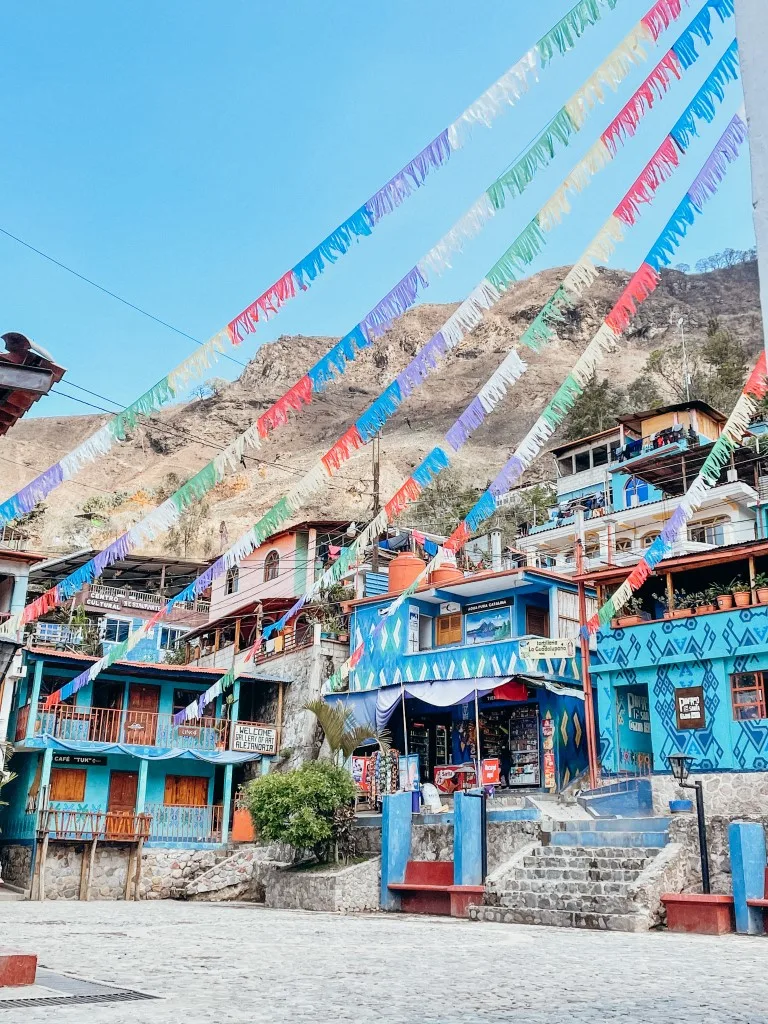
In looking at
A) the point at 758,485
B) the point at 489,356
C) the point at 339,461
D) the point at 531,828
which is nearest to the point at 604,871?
the point at 531,828

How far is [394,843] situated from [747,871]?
6971mm

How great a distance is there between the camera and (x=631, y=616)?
78.3 feet

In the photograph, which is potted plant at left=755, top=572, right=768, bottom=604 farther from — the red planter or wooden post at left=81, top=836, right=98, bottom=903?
wooden post at left=81, top=836, right=98, bottom=903

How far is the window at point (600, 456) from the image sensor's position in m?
43.9

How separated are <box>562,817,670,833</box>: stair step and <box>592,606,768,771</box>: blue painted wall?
16.2 ft

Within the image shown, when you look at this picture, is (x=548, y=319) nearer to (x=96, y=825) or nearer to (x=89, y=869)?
(x=96, y=825)

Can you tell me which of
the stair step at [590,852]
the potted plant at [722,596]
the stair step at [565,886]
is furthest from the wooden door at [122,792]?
the potted plant at [722,596]

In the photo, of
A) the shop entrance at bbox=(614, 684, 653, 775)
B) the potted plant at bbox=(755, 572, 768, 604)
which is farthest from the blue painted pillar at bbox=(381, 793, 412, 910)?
the potted plant at bbox=(755, 572, 768, 604)

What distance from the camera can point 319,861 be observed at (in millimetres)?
19703

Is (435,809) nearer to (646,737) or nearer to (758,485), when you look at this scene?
(646,737)

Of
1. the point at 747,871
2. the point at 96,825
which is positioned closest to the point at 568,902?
the point at 747,871

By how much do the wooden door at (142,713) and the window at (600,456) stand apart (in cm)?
2371

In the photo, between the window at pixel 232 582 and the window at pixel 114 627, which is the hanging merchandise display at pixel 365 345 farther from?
the window at pixel 232 582

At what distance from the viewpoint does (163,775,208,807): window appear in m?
27.2
